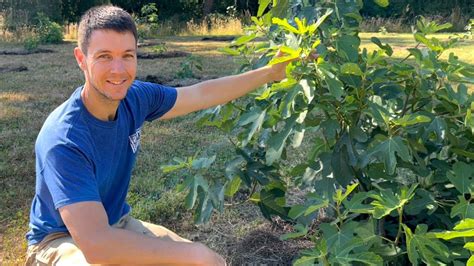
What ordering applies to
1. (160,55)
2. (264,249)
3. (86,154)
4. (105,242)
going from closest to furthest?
(105,242)
(86,154)
(264,249)
(160,55)

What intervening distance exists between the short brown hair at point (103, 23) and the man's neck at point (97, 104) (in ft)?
0.43

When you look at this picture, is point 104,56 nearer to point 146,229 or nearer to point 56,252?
point 56,252

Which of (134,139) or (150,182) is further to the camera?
(150,182)

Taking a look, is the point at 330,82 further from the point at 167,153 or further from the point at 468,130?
the point at 167,153

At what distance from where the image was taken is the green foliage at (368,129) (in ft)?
5.99

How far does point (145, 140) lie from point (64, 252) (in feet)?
8.73

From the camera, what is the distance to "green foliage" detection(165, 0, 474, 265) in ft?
5.99

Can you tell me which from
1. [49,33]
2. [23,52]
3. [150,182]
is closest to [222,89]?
[150,182]

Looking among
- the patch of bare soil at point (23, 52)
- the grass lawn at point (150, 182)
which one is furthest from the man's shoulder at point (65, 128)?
the patch of bare soil at point (23, 52)

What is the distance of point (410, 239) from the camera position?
175 cm

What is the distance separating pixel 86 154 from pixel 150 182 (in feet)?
6.03

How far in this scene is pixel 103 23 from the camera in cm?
187

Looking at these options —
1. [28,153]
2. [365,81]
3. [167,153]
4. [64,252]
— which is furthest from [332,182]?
[28,153]

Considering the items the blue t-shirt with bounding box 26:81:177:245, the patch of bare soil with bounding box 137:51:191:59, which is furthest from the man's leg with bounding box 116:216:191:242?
the patch of bare soil with bounding box 137:51:191:59
